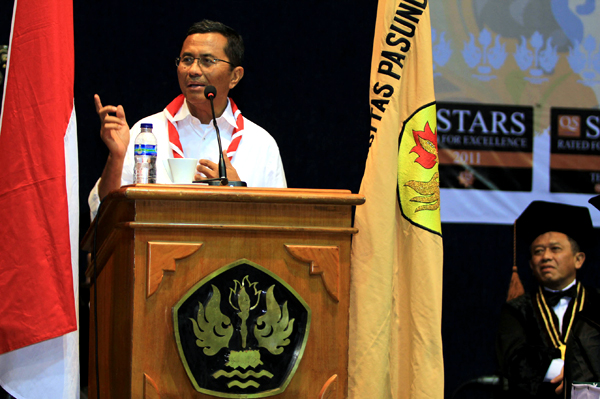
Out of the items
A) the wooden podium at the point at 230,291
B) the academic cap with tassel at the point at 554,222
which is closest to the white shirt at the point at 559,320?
the academic cap with tassel at the point at 554,222

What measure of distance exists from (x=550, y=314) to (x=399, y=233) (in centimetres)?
126

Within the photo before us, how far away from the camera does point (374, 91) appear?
272cm

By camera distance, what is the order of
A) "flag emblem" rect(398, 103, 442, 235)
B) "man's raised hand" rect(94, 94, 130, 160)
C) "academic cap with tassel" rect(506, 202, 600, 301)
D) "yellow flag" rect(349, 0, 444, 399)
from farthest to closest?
1. "academic cap with tassel" rect(506, 202, 600, 301)
2. "flag emblem" rect(398, 103, 442, 235)
3. "yellow flag" rect(349, 0, 444, 399)
4. "man's raised hand" rect(94, 94, 130, 160)

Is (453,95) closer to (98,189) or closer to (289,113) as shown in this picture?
(289,113)

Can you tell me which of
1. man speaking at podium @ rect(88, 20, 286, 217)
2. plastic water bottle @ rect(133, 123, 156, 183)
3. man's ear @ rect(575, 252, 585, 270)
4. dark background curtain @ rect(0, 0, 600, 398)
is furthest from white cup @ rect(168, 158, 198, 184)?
man's ear @ rect(575, 252, 585, 270)

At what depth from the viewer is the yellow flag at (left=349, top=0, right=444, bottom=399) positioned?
8.25 ft

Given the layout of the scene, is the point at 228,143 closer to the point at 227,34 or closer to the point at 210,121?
the point at 210,121

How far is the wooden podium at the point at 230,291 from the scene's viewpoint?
163 cm

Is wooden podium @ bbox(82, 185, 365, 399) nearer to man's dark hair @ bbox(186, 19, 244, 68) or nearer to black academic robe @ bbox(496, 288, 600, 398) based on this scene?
man's dark hair @ bbox(186, 19, 244, 68)

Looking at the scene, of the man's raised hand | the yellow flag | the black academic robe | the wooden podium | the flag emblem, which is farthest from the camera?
the black academic robe

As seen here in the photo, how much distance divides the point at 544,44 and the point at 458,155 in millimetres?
805

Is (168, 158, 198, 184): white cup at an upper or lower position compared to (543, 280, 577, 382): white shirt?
upper

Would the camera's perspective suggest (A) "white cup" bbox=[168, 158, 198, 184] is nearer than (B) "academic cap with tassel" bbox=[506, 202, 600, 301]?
Yes

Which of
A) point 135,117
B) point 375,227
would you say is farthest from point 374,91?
point 135,117
